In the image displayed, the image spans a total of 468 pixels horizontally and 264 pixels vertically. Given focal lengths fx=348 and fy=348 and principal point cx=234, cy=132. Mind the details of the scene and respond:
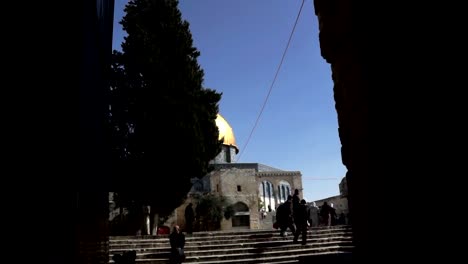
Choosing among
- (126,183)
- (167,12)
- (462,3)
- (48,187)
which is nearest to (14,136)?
(48,187)

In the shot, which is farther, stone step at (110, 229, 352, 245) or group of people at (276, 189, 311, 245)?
stone step at (110, 229, 352, 245)

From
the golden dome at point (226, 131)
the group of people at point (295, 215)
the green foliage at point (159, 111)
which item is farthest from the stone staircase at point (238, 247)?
the golden dome at point (226, 131)

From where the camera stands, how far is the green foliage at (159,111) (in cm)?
1509

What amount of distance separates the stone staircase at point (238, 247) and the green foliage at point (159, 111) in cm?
438

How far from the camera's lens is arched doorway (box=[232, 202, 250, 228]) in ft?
90.1

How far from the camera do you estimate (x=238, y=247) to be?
10.2 m

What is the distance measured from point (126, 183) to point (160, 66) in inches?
224

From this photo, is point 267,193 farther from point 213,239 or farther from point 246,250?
point 246,250

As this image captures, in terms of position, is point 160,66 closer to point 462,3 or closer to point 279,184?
point 462,3

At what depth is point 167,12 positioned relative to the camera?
18.2 m

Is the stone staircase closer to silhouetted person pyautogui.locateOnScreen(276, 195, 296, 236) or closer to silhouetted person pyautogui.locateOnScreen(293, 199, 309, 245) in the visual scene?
silhouetted person pyautogui.locateOnScreen(276, 195, 296, 236)

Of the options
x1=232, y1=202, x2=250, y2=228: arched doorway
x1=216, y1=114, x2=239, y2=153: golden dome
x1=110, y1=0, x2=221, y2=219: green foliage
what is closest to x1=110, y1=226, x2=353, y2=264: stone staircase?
x1=110, y1=0, x2=221, y2=219: green foliage

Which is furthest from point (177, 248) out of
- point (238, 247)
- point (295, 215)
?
point (295, 215)

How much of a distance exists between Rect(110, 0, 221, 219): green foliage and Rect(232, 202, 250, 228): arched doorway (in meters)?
11.4
